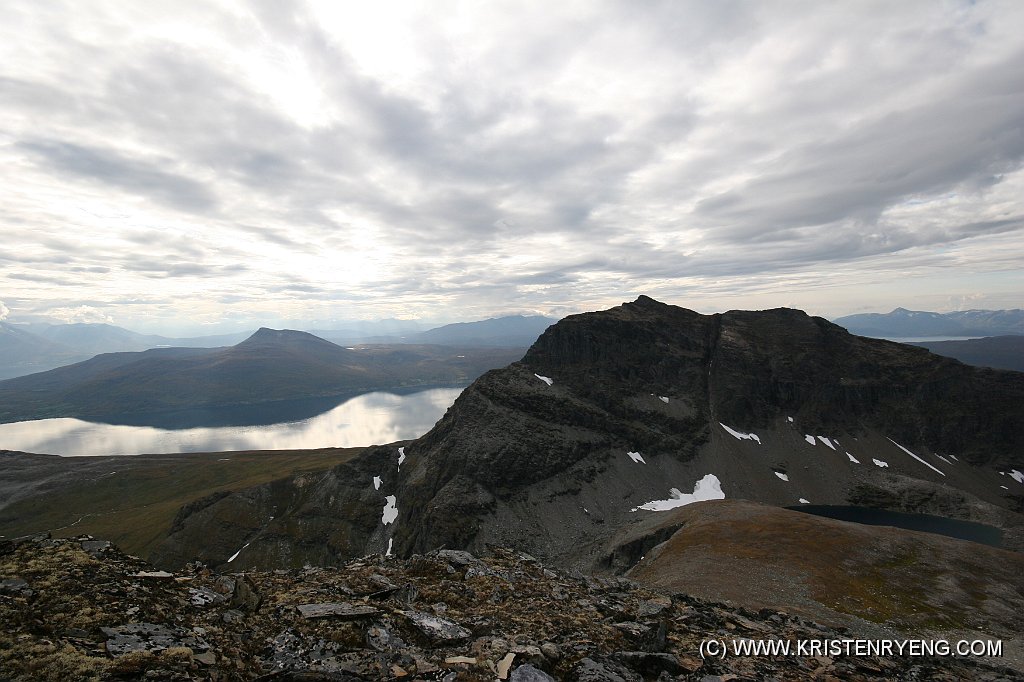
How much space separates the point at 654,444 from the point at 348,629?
129 metres

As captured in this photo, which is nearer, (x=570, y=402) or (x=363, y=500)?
(x=363, y=500)

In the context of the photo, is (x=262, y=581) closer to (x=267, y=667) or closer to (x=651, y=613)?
(x=267, y=667)

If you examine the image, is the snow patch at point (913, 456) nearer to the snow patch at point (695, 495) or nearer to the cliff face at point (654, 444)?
the cliff face at point (654, 444)

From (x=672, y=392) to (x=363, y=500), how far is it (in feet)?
355

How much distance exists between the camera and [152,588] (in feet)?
47.5

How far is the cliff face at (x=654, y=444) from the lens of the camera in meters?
99.2

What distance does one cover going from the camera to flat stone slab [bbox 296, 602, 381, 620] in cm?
1444

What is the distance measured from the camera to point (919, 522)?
106125mm

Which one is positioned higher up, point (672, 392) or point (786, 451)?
point (672, 392)

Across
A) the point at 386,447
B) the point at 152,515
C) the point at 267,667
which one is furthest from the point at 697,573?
the point at 152,515

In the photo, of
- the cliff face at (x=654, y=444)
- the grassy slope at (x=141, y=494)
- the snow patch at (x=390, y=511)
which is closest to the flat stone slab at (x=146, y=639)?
the cliff face at (x=654, y=444)

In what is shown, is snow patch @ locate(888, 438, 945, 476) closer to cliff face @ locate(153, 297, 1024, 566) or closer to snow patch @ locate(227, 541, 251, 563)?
cliff face @ locate(153, 297, 1024, 566)

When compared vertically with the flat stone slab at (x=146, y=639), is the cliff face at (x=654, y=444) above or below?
below

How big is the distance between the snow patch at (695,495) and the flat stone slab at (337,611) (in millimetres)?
103576
